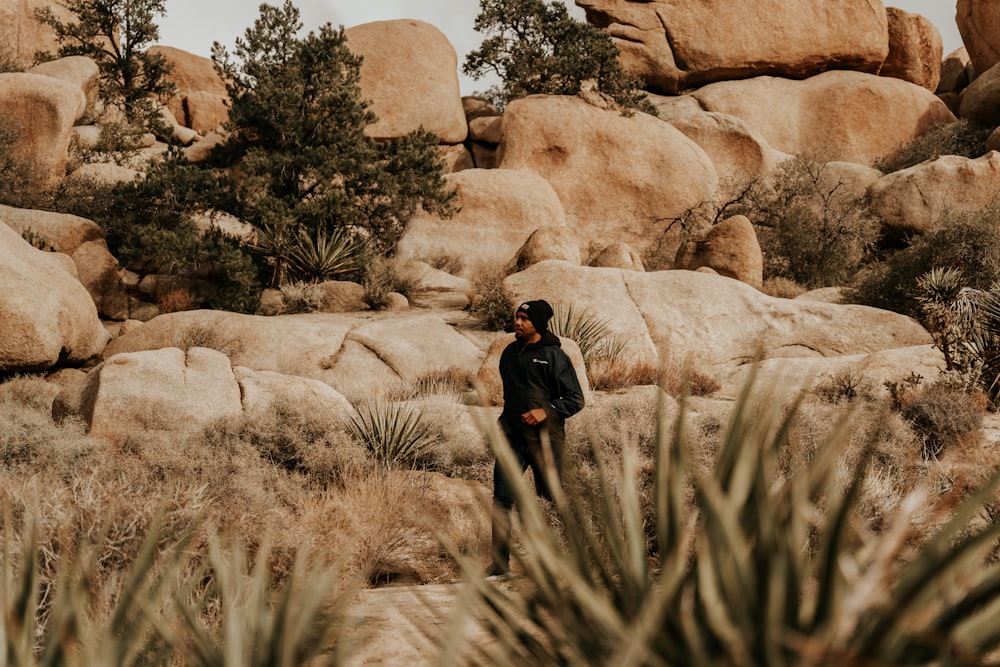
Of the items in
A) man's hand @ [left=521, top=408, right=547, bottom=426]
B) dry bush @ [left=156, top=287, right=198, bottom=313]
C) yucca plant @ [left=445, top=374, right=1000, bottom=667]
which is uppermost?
yucca plant @ [left=445, top=374, right=1000, bottom=667]

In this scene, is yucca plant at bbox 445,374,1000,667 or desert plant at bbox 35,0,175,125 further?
desert plant at bbox 35,0,175,125

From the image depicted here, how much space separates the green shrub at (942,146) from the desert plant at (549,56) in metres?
10.1

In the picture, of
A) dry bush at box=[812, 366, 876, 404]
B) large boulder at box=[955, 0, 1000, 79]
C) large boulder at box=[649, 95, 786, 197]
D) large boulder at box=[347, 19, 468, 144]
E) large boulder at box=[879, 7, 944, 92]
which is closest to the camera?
dry bush at box=[812, 366, 876, 404]

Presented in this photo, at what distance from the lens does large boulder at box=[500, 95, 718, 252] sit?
2403 centimetres

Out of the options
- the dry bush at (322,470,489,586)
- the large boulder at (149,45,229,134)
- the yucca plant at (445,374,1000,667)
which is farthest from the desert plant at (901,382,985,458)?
the large boulder at (149,45,229,134)

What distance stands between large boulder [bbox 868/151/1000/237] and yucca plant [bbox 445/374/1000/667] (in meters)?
23.9

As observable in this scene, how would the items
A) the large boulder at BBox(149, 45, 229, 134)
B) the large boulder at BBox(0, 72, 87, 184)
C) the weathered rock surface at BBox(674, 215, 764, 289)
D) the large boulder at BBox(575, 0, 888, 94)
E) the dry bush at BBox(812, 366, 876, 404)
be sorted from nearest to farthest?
the dry bush at BBox(812, 366, 876, 404) < the weathered rock surface at BBox(674, 215, 764, 289) < the large boulder at BBox(0, 72, 87, 184) < the large boulder at BBox(575, 0, 888, 94) < the large boulder at BBox(149, 45, 229, 134)

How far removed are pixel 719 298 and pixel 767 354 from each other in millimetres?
1584

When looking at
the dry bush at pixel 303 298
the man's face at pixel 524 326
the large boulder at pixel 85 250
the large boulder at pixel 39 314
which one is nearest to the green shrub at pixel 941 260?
the dry bush at pixel 303 298

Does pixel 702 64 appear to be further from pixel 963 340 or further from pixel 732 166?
pixel 963 340

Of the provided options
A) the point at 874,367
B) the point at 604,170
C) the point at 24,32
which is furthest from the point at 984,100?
the point at 24,32

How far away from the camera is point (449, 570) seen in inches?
223

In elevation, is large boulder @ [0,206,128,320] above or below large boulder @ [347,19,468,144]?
below

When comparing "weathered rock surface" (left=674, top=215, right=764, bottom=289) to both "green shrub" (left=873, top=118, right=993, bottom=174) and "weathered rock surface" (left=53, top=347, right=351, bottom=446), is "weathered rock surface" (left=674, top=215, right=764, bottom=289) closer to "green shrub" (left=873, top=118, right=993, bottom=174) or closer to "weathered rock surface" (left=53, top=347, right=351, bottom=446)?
"weathered rock surface" (left=53, top=347, right=351, bottom=446)
